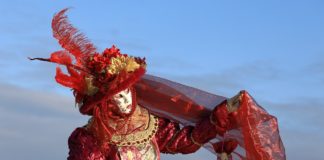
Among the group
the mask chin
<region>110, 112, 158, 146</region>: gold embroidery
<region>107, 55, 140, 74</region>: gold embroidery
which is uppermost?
Answer: <region>107, 55, 140, 74</region>: gold embroidery

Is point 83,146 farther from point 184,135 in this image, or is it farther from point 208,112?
point 208,112

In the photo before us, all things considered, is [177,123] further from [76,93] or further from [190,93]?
[76,93]

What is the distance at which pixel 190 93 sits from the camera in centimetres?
633

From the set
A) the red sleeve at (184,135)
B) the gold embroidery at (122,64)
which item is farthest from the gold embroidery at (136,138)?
the gold embroidery at (122,64)

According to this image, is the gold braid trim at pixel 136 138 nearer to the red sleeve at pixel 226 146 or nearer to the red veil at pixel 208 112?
the red veil at pixel 208 112

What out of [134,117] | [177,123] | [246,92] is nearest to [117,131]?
[134,117]

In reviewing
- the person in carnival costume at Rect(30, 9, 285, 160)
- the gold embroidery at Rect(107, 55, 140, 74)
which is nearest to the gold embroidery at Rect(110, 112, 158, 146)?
the person in carnival costume at Rect(30, 9, 285, 160)

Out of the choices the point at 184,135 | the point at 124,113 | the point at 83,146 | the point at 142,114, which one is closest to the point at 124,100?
the point at 124,113

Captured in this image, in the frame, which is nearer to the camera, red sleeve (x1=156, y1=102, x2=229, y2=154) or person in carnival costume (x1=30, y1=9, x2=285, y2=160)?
person in carnival costume (x1=30, y1=9, x2=285, y2=160)

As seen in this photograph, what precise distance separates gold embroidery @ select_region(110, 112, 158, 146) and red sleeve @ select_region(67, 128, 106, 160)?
0.15m

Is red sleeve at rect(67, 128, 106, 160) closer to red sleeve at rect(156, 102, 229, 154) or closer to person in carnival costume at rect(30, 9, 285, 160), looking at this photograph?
person in carnival costume at rect(30, 9, 285, 160)

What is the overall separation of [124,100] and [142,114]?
27cm

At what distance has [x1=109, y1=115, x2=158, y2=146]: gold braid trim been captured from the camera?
6.08 metres

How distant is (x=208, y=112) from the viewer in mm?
6227
